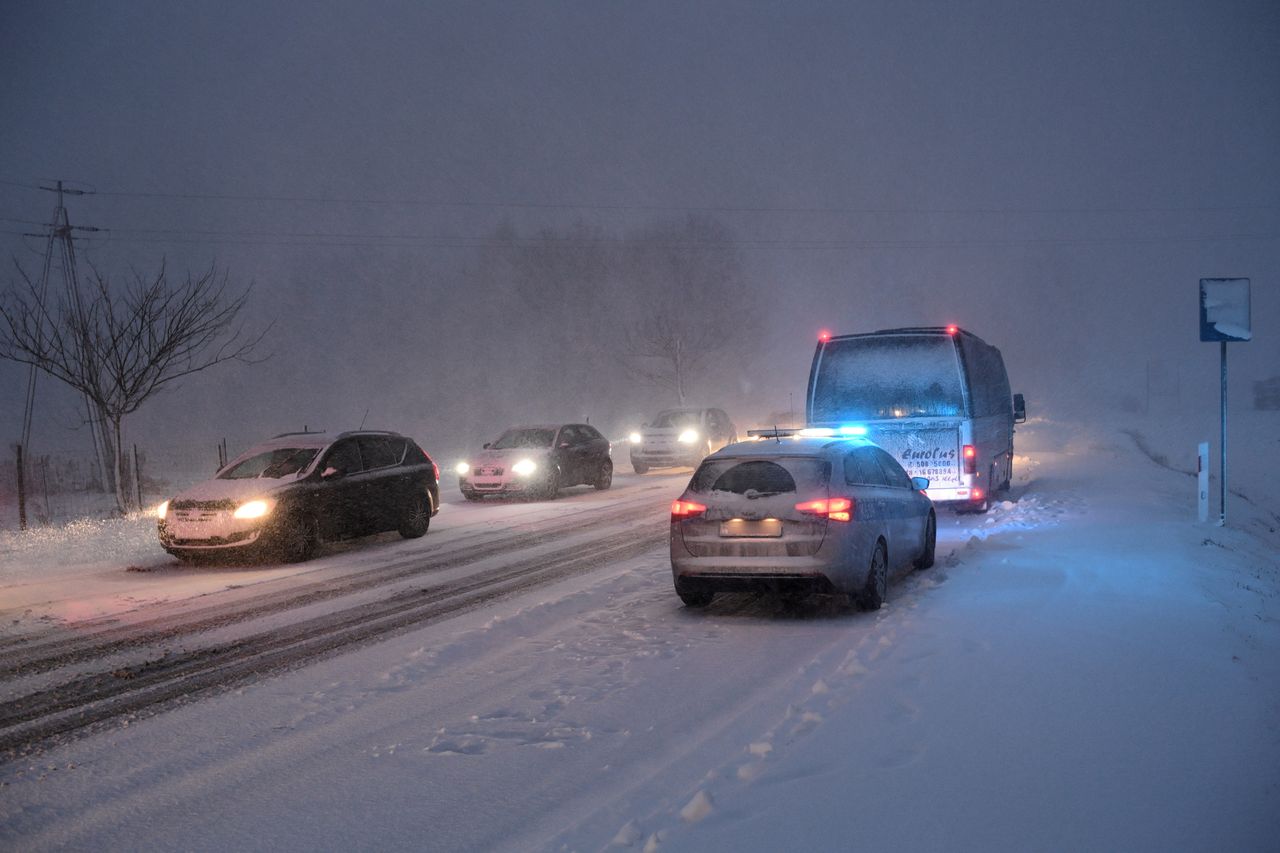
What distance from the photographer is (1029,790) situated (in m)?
4.23

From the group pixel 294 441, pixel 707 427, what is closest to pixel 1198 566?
pixel 294 441

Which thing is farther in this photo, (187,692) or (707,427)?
(707,427)

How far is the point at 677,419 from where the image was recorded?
96.2 ft

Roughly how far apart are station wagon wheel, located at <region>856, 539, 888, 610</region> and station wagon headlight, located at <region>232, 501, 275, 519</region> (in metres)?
7.91

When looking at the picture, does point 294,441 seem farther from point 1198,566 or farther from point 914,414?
point 1198,566

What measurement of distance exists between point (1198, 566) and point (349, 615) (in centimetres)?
874

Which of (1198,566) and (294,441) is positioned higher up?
(294,441)

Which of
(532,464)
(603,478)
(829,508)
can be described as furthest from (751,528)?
(603,478)

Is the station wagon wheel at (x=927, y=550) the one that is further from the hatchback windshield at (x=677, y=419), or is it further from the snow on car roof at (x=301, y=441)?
the hatchback windshield at (x=677, y=419)

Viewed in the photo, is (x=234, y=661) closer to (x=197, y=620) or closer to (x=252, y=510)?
(x=197, y=620)

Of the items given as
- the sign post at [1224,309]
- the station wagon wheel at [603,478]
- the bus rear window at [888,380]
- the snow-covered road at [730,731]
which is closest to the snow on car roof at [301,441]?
the snow-covered road at [730,731]

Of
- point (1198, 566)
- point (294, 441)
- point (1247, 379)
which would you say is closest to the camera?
point (1198, 566)

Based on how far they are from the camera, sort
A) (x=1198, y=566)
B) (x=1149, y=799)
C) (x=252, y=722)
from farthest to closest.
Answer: (x=1198, y=566), (x=252, y=722), (x=1149, y=799)

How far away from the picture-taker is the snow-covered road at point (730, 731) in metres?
4.09
